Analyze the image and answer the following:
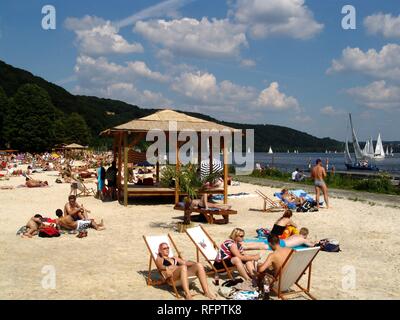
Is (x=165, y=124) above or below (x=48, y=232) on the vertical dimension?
above

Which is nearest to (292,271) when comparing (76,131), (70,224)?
(70,224)

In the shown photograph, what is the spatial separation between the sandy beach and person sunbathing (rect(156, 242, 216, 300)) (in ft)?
0.62

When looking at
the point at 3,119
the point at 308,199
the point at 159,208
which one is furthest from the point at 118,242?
the point at 3,119

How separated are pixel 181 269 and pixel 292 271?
53.5 inches

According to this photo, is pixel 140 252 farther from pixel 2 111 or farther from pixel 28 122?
pixel 2 111

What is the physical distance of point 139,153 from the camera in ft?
64.3

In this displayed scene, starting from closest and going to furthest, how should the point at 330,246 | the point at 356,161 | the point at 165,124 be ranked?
1. the point at 330,246
2. the point at 165,124
3. the point at 356,161

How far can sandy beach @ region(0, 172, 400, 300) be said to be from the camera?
5.95 metres

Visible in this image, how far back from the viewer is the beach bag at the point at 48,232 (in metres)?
9.41

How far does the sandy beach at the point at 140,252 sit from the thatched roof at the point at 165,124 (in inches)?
95.1

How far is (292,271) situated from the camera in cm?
554

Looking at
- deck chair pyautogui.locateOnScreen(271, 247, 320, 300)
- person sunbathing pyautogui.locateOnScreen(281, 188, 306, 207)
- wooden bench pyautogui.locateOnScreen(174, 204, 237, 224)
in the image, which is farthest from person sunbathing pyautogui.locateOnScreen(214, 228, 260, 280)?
person sunbathing pyautogui.locateOnScreen(281, 188, 306, 207)

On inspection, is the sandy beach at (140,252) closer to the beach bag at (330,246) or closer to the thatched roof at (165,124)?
the beach bag at (330,246)

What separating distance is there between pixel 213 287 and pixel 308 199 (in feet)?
28.4
